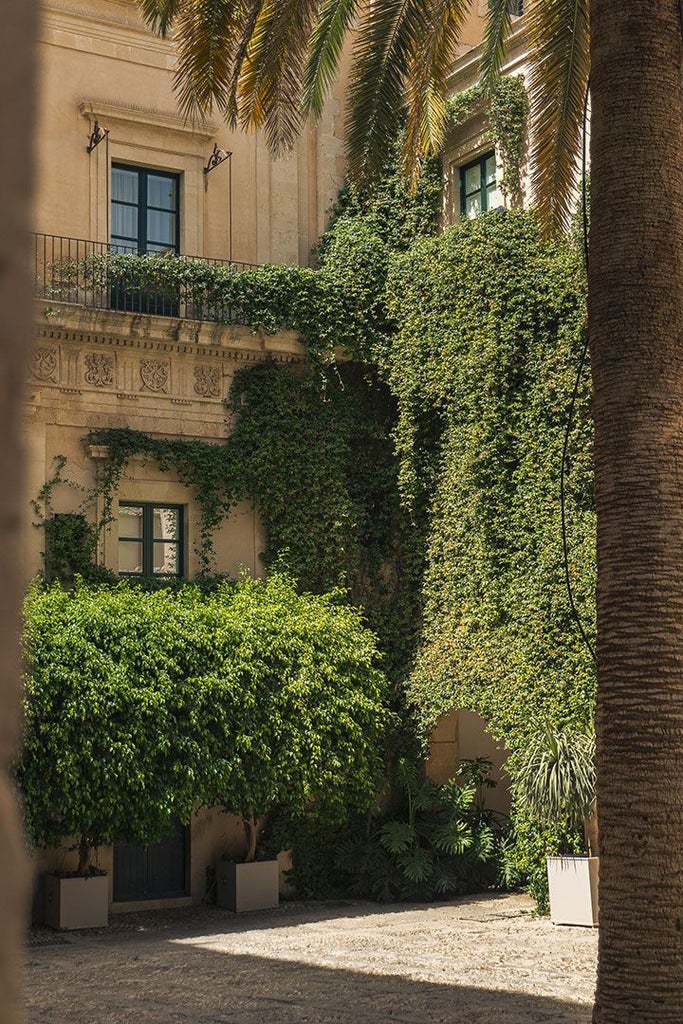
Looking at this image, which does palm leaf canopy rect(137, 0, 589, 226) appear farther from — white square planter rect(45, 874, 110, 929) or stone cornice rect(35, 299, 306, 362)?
white square planter rect(45, 874, 110, 929)

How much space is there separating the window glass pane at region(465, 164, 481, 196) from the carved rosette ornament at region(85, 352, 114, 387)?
20.6 ft

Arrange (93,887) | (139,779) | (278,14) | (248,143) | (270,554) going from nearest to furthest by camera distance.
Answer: (278,14) → (139,779) → (93,887) → (270,554) → (248,143)

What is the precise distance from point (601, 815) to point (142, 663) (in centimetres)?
995

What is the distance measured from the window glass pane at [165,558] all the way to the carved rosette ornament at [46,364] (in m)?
2.86

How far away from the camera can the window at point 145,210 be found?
67.1 ft

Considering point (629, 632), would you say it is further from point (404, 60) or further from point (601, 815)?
point (404, 60)

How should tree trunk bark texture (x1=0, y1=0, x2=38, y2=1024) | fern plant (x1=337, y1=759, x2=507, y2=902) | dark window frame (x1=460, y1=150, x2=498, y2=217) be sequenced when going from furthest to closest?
dark window frame (x1=460, y1=150, x2=498, y2=217), fern plant (x1=337, y1=759, x2=507, y2=902), tree trunk bark texture (x1=0, y1=0, x2=38, y2=1024)

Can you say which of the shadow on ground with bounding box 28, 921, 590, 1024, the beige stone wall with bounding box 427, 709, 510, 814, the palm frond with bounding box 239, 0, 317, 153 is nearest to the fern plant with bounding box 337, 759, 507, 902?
the beige stone wall with bounding box 427, 709, 510, 814

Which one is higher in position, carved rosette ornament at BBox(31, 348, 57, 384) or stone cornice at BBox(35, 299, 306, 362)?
stone cornice at BBox(35, 299, 306, 362)

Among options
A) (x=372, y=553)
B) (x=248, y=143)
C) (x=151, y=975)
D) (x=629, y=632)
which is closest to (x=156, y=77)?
(x=248, y=143)

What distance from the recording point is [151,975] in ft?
41.8

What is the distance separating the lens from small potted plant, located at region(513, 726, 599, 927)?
50.9 ft

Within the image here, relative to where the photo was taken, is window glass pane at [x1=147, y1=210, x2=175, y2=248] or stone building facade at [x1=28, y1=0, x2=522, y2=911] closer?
stone building facade at [x1=28, y1=0, x2=522, y2=911]

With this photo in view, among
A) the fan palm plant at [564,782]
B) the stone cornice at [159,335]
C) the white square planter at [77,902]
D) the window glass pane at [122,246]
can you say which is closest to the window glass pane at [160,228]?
the window glass pane at [122,246]
